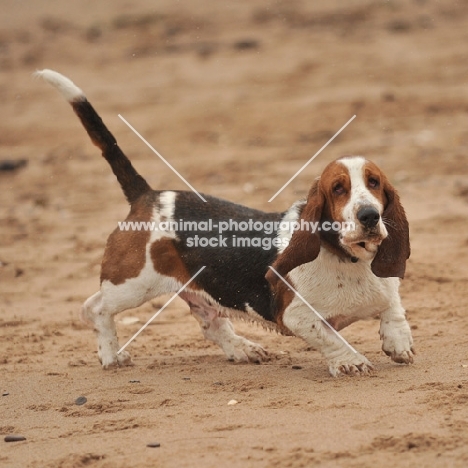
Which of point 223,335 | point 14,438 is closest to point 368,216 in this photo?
point 223,335


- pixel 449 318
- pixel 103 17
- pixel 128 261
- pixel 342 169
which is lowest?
pixel 449 318

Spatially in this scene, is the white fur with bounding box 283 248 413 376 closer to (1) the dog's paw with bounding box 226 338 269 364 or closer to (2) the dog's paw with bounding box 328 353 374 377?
(2) the dog's paw with bounding box 328 353 374 377

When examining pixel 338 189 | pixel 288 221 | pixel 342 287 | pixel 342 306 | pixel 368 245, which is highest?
pixel 338 189

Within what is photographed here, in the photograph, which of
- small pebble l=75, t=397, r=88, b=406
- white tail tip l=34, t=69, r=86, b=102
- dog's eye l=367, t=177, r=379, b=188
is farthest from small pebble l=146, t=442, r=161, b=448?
white tail tip l=34, t=69, r=86, b=102

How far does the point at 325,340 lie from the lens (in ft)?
18.4

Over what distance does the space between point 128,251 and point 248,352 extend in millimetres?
960

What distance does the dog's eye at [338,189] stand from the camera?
17.2 feet

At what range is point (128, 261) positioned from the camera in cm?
627

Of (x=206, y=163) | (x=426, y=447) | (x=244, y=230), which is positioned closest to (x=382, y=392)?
(x=426, y=447)

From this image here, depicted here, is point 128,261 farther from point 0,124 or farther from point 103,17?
point 103,17

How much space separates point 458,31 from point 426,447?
52.2 feet

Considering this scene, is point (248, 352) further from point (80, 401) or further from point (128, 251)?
point (80, 401)

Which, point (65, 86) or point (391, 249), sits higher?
point (65, 86)

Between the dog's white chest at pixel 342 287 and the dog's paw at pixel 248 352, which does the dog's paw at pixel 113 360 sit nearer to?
the dog's paw at pixel 248 352
